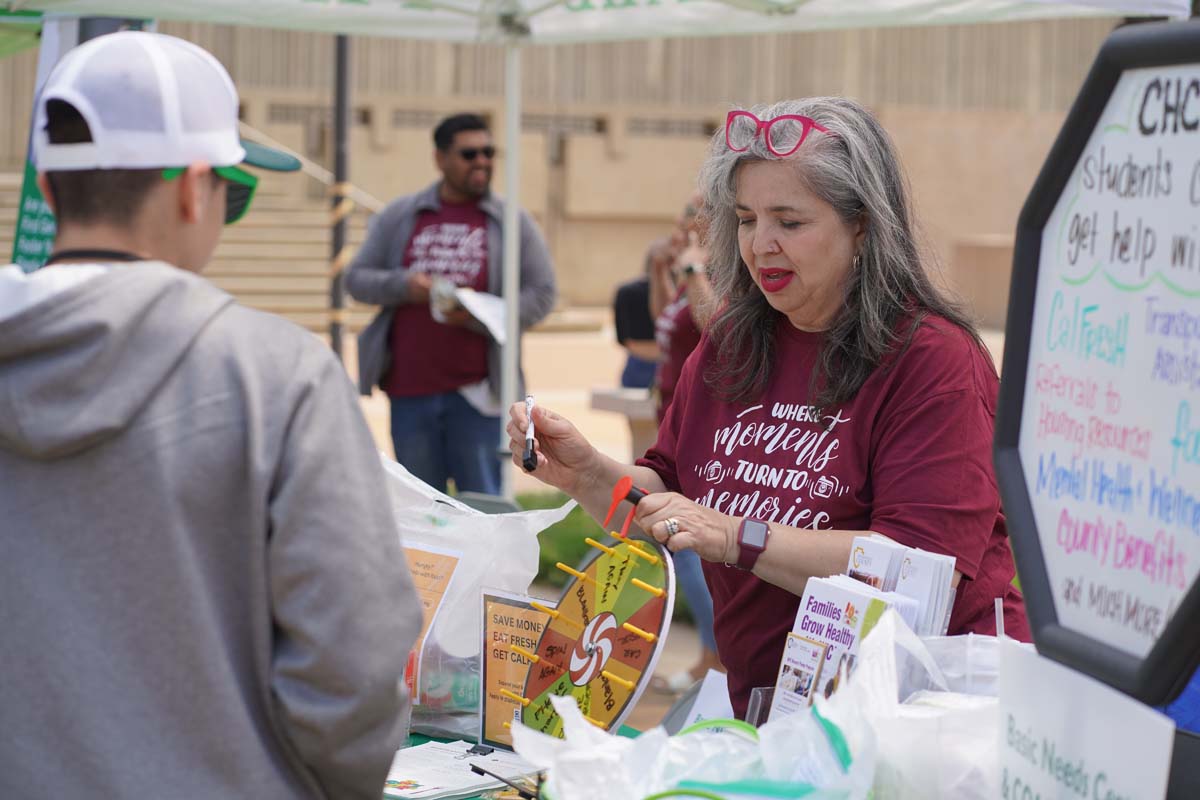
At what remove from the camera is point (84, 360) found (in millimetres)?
1346

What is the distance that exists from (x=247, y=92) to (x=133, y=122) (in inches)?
694

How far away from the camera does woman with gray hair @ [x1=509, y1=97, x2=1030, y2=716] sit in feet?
6.81

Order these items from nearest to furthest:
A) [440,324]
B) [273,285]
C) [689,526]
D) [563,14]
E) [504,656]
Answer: [689,526]
[504,656]
[563,14]
[440,324]
[273,285]

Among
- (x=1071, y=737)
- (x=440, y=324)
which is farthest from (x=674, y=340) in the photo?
(x=1071, y=737)

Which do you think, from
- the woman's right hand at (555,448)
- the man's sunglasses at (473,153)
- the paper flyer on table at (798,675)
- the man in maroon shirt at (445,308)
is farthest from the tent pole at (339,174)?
the paper flyer on table at (798,675)

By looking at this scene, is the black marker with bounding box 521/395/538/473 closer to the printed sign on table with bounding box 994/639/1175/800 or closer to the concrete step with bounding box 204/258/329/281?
the printed sign on table with bounding box 994/639/1175/800

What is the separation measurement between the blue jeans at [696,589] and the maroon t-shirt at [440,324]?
113cm

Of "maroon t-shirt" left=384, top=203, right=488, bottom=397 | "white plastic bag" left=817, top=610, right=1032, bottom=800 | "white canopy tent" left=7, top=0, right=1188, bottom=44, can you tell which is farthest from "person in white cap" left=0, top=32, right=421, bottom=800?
"maroon t-shirt" left=384, top=203, right=488, bottom=397

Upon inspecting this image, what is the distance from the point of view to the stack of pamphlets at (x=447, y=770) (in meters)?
2.09

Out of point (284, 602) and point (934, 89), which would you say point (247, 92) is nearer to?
point (934, 89)

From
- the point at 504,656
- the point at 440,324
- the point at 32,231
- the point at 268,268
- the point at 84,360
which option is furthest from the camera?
the point at 268,268

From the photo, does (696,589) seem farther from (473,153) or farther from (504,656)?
(504,656)

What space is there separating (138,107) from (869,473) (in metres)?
1.20

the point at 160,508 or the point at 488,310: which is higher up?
the point at 160,508
